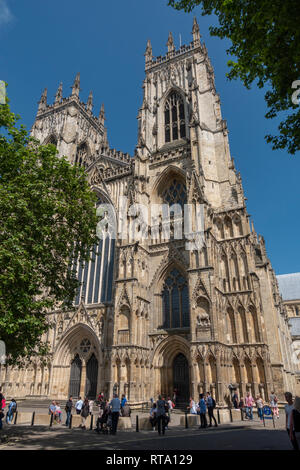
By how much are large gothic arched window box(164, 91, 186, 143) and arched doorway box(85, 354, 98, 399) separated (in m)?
20.2

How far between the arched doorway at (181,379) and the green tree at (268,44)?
1646 cm

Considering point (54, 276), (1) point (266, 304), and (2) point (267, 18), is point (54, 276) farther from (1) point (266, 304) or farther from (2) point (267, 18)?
(1) point (266, 304)

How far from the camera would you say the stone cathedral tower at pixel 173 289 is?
18.7 meters

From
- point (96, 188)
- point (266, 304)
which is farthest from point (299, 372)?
point (96, 188)

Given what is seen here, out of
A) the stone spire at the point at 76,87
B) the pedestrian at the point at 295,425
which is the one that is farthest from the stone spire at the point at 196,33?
the pedestrian at the point at 295,425

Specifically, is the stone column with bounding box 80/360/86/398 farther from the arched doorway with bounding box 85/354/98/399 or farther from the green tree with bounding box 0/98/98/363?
the green tree with bounding box 0/98/98/363

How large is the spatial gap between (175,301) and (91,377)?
8.34 metres

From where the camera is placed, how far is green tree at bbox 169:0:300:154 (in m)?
6.48

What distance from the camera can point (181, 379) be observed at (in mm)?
20516

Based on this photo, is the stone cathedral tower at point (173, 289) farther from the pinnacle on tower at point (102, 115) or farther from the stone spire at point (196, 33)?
the pinnacle on tower at point (102, 115)

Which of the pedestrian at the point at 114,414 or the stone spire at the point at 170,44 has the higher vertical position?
the stone spire at the point at 170,44

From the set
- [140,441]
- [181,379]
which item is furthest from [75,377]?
[140,441]

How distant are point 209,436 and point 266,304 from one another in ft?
44.0

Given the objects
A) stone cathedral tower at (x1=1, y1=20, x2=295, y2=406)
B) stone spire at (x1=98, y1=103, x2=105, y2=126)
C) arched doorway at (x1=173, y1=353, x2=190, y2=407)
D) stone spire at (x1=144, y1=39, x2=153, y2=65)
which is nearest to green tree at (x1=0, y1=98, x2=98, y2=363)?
stone cathedral tower at (x1=1, y1=20, x2=295, y2=406)
